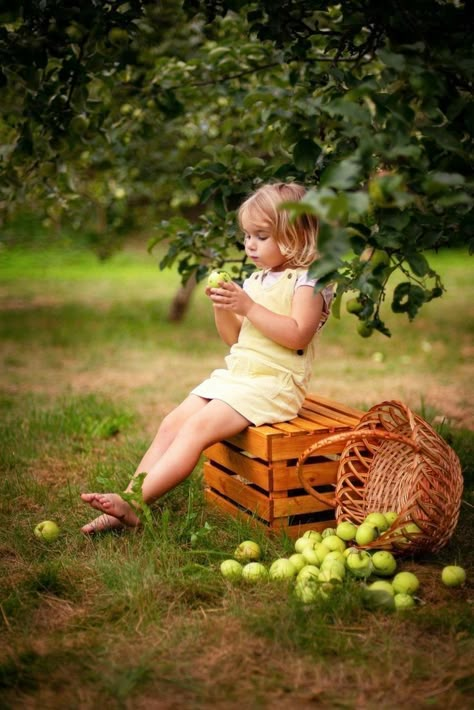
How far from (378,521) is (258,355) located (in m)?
0.81

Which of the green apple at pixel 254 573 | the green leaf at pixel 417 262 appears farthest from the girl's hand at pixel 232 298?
the green apple at pixel 254 573

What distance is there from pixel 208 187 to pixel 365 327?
36.7 inches

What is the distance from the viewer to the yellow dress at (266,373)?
2830 millimetres

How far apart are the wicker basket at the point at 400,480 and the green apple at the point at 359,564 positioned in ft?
0.19

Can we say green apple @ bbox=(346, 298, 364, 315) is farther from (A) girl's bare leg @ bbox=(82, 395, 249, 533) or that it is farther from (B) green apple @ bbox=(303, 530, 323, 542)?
(B) green apple @ bbox=(303, 530, 323, 542)

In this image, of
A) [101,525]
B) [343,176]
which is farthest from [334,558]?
[343,176]

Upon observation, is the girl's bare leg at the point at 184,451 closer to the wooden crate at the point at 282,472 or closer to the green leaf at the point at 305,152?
the wooden crate at the point at 282,472

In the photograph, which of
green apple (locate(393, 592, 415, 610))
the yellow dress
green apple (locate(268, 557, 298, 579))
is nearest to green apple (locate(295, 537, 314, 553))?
green apple (locate(268, 557, 298, 579))

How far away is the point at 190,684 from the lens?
6.07 feet

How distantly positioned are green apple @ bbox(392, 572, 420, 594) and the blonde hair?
1.27 m

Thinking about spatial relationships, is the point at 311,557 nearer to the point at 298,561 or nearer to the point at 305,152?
the point at 298,561

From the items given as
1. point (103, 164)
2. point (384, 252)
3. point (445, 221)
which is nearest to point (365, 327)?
point (384, 252)

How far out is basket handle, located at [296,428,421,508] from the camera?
2.42 metres

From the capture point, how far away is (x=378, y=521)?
2.49 meters
